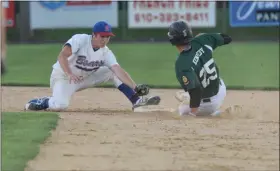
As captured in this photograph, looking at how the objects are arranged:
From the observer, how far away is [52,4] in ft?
76.4

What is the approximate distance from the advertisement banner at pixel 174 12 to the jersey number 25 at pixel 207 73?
14931mm

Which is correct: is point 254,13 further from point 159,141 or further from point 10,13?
point 159,141

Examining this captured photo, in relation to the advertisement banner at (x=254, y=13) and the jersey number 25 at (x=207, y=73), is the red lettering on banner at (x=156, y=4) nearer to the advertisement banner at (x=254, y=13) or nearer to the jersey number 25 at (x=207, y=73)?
the advertisement banner at (x=254, y=13)

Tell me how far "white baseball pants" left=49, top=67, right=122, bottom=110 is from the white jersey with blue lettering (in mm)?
106

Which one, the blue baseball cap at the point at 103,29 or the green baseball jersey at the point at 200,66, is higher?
the blue baseball cap at the point at 103,29

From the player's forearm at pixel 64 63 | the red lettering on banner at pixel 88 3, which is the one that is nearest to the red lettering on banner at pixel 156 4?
the red lettering on banner at pixel 88 3

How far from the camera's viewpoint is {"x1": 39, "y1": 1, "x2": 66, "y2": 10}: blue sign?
2322 cm

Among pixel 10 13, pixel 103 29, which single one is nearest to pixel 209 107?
pixel 103 29

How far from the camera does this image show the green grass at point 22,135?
5131 mm

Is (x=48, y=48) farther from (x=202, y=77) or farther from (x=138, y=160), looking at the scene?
(x=138, y=160)

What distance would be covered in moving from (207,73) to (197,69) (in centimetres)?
18

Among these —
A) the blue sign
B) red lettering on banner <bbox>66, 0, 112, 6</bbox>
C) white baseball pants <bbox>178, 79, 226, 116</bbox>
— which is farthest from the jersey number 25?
the blue sign

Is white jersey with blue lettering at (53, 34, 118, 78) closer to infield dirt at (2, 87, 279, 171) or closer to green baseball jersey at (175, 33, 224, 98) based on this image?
infield dirt at (2, 87, 279, 171)

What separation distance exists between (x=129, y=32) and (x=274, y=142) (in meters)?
18.1
